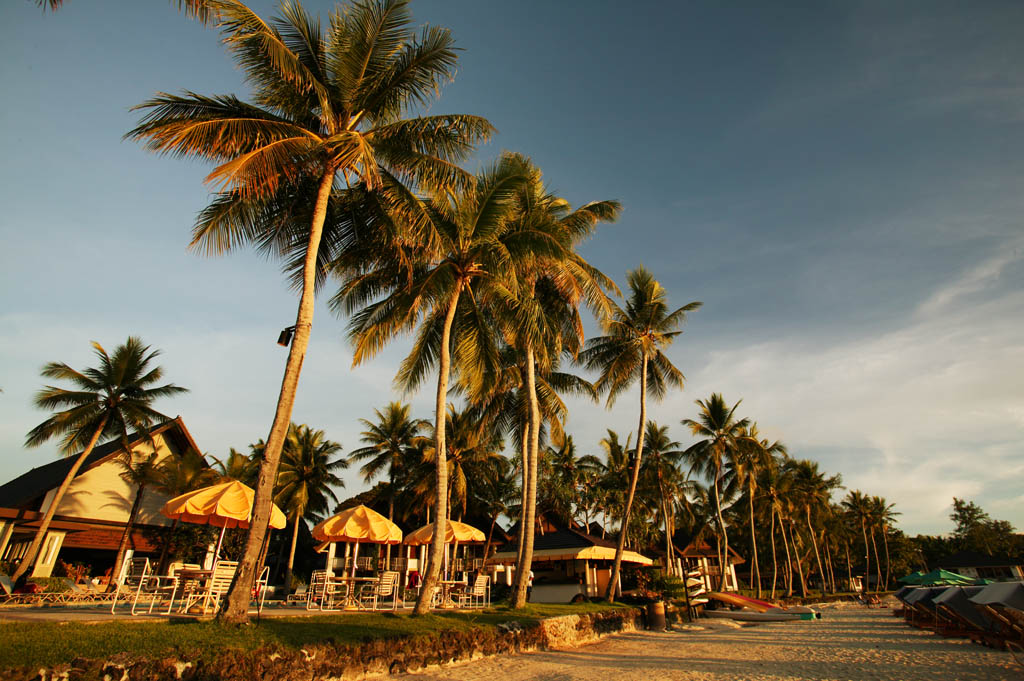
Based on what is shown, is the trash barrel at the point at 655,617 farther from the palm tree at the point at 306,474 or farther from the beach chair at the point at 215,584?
the palm tree at the point at 306,474

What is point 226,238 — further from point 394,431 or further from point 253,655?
point 394,431

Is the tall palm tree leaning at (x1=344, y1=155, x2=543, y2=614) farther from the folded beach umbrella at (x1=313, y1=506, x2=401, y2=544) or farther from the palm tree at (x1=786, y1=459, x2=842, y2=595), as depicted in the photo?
the palm tree at (x1=786, y1=459, x2=842, y2=595)

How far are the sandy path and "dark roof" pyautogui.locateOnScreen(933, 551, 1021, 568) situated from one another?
2268 inches

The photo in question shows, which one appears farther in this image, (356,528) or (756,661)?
(356,528)

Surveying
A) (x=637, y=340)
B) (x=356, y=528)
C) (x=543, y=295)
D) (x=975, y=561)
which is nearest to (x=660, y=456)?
(x=637, y=340)

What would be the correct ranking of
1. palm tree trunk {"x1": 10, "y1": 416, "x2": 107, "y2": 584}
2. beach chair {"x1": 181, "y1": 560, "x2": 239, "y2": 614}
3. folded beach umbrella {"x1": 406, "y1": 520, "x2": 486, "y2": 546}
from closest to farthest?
beach chair {"x1": 181, "y1": 560, "x2": 239, "y2": 614}
folded beach umbrella {"x1": 406, "y1": 520, "x2": 486, "y2": 546}
palm tree trunk {"x1": 10, "y1": 416, "x2": 107, "y2": 584}

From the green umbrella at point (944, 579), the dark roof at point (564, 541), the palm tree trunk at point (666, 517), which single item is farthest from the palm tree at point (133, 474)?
the green umbrella at point (944, 579)

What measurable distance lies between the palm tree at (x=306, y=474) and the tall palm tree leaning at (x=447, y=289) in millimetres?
20252

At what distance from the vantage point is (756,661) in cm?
1156

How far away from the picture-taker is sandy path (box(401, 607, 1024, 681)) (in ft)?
30.8

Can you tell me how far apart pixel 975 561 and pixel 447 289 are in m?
73.9

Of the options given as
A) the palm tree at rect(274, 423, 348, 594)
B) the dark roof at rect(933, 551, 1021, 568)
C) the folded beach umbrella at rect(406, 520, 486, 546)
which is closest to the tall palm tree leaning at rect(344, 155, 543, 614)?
the folded beach umbrella at rect(406, 520, 486, 546)

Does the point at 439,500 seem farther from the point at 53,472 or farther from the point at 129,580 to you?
the point at 53,472

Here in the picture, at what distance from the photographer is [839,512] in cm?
6031
